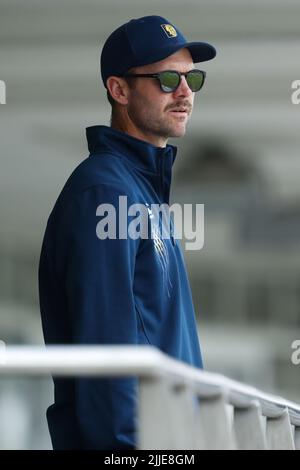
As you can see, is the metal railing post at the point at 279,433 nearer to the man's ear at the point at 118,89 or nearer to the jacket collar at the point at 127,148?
the jacket collar at the point at 127,148

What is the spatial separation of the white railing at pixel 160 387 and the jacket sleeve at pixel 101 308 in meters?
0.30

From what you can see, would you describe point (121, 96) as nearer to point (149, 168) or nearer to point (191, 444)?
point (149, 168)

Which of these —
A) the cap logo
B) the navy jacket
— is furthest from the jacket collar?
the cap logo

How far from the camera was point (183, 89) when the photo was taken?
10.8 ft

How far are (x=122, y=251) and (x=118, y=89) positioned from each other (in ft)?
2.12

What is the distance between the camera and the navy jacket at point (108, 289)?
2709 millimetres

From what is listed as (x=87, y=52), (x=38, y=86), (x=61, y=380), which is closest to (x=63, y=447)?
(x=61, y=380)

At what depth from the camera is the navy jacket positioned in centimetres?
271

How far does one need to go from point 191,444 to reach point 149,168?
1.31 m

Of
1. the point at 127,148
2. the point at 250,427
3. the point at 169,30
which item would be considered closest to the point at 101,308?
the point at 250,427

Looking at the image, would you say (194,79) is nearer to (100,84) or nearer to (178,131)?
(178,131)

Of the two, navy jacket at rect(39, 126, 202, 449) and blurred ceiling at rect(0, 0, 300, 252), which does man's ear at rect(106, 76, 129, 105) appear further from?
blurred ceiling at rect(0, 0, 300, 252)

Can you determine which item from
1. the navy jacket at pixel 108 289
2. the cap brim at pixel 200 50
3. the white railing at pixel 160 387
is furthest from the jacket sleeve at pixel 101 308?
the cap brim at pixel 200 50

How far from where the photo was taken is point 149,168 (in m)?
3.25
